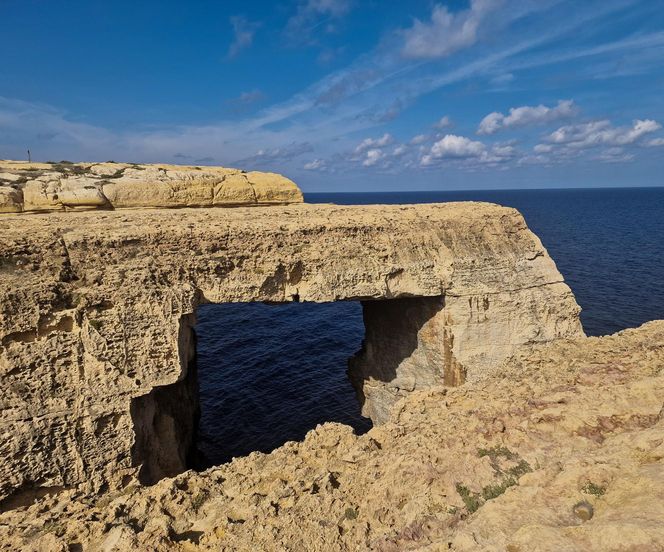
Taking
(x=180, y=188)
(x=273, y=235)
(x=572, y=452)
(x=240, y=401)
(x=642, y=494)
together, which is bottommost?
(x=240, y=401)

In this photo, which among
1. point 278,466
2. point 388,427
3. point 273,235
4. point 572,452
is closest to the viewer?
point 572,452

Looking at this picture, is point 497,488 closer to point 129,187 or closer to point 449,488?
point 449,488

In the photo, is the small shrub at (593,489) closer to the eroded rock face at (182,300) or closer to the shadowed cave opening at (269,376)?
the eroded rock face at (182,300)

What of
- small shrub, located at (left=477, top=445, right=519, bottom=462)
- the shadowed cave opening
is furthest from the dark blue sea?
small shrub, located at (left=477, top=445, right=519, bottom=462)

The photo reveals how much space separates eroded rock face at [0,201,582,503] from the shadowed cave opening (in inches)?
137

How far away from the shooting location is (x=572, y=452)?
804 centimetres

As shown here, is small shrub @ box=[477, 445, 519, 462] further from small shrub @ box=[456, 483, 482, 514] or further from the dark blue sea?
the dark blue sea

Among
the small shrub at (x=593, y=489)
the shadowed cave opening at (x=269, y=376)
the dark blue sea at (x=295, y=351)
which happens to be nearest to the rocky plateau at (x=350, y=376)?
the small shrub at (x=593, y=489)

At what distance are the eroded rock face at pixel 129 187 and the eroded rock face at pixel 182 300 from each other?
1615 millimetres

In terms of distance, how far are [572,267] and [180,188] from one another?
166ft

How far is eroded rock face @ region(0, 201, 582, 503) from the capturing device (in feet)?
44.0

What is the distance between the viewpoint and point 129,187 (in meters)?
19.9

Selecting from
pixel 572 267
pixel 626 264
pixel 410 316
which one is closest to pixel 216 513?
pixel 410 316

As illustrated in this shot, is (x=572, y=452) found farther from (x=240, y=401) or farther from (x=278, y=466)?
(x=240, y=401)
